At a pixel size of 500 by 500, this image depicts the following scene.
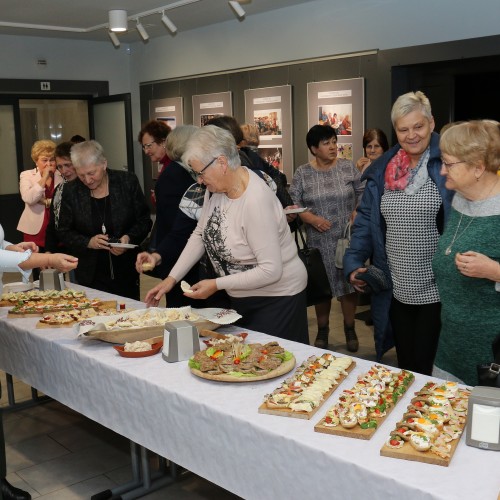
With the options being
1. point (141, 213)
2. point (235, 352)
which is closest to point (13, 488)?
point (235, 352)

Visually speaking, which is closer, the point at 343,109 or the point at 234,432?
the point at 234,432

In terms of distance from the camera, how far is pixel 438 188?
2824mm

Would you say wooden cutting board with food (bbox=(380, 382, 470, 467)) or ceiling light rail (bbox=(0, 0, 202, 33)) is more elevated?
ceiling light rail (bbox=(0, 0, 202, 33))

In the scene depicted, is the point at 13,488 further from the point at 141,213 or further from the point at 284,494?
the point at 141,213

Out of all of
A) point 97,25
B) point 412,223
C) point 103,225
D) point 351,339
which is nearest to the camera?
point 412,223

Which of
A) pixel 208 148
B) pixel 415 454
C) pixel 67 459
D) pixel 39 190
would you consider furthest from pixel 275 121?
pixel 415 454

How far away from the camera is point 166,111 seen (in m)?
9.91

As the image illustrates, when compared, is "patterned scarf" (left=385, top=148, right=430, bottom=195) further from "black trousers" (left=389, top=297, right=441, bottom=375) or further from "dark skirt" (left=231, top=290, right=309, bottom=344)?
"dark skirt" (left=231, top=290, right=309, bottom=344)

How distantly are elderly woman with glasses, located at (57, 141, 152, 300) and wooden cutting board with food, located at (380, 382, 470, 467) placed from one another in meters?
2.51

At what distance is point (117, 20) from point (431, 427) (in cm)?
697

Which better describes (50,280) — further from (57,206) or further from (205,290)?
(205,290)

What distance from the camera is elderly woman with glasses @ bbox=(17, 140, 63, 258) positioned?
6.00 meters

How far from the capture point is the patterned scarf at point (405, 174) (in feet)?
9.41

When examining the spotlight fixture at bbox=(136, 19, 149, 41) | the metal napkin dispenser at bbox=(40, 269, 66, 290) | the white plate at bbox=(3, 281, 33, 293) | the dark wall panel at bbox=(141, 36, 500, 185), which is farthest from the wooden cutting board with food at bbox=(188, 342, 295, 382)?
the spotlight fixture at bbox=(136, 19, 149, 41)
